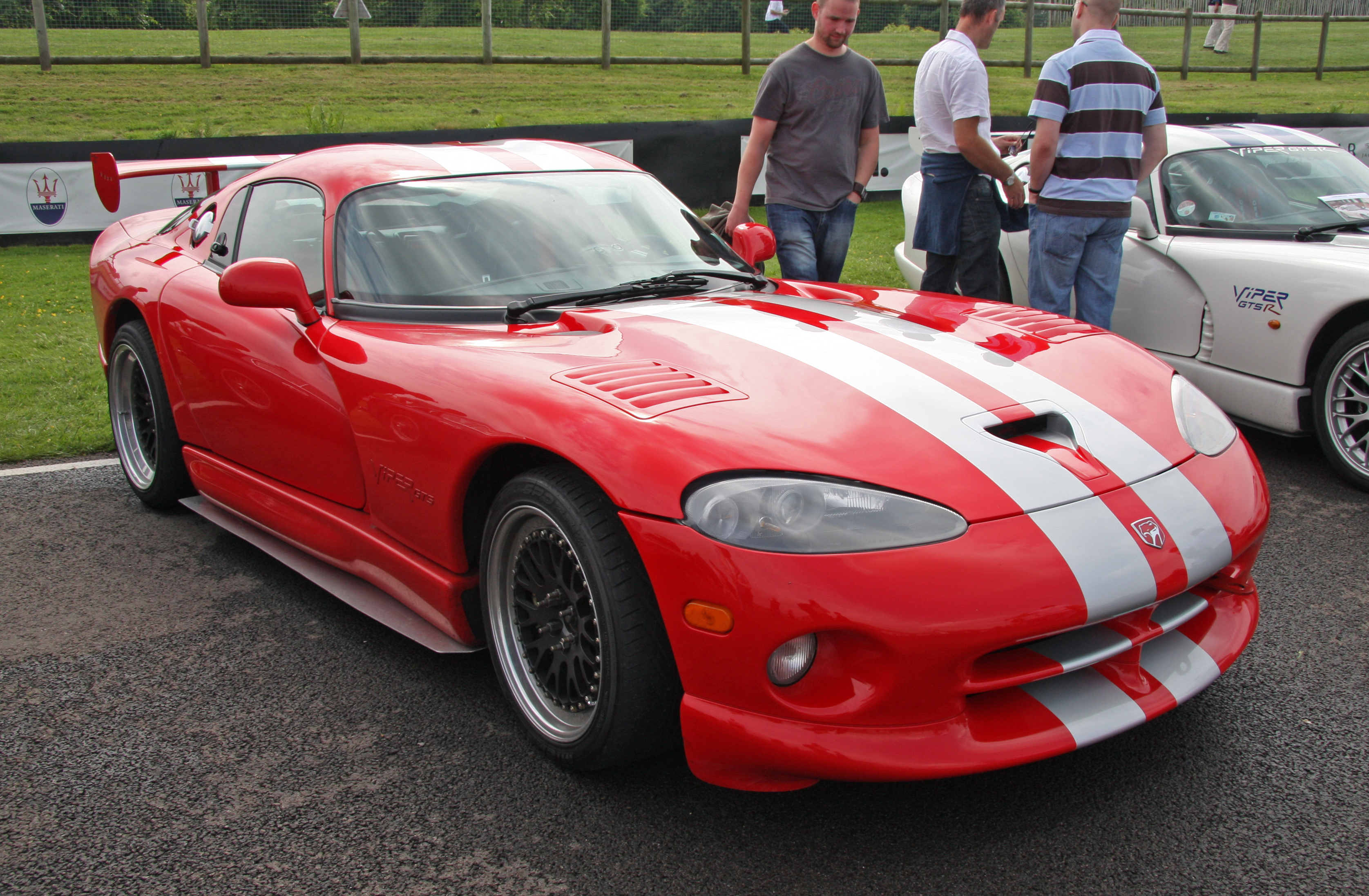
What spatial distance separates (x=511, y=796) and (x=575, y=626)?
0.36 metres

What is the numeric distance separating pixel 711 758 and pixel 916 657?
419mm

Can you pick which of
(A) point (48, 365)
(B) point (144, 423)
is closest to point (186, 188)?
(A) point (48, 365)

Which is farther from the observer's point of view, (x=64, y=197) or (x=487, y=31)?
(x=487, y=31)

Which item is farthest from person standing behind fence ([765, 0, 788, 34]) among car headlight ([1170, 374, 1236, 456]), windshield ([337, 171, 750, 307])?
car headlight ([1170, 374, 1236, 456])

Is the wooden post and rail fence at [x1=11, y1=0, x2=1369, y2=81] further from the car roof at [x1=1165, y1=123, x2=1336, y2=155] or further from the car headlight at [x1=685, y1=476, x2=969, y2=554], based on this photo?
the car headlight at [x1=685, y1=476, x2=969, y2=554]

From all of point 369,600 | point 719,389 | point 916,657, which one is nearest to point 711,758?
point 916,657

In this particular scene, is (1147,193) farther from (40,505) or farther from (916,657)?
(40,505)

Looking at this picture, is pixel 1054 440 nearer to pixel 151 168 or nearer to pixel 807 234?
pixel 807 234

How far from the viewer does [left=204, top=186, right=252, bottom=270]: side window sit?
3514mm

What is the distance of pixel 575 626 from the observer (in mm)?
2189

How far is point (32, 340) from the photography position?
6.46m

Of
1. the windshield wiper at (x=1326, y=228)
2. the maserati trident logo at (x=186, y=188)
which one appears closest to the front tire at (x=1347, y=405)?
the windshield wiper at (x=1326, y=228)

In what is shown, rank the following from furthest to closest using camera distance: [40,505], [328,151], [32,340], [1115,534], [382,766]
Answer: [32,340]
[40,505]
[328,151]
[382,766]
[1115,534]

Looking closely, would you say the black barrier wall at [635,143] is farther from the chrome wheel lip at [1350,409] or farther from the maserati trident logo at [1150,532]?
the maserati trident logo at [1150,532]
